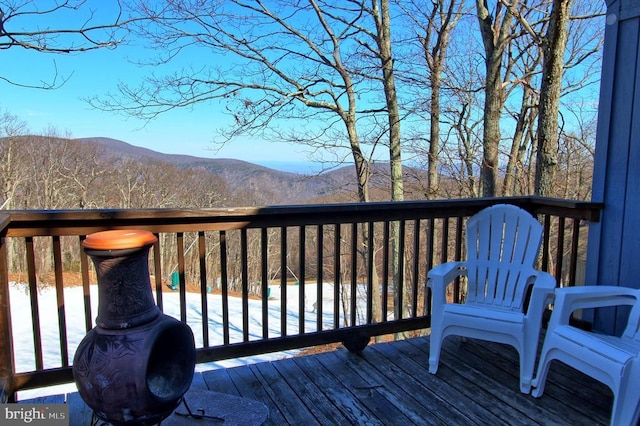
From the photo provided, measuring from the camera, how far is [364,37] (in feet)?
30.3

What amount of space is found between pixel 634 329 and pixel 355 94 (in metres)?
7.98

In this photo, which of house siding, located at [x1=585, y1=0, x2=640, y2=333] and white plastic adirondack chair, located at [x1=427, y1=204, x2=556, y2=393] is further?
house siding, located at [x1=585, y1=0, x2=640, y2=333]

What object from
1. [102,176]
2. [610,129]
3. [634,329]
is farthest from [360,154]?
[102,176]

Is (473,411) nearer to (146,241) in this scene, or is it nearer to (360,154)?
(146,241)

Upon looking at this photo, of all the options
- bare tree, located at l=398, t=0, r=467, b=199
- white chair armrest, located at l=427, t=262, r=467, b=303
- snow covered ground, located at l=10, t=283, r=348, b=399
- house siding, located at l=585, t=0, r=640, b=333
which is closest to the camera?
white chair armrest, located at l=427, t=262, r=467, b=303

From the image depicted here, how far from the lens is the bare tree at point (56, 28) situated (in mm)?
2951

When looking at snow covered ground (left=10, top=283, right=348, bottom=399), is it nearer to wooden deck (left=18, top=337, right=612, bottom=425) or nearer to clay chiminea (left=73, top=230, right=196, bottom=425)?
wooden deck (left=18, top=337, right=612, bottom=425)

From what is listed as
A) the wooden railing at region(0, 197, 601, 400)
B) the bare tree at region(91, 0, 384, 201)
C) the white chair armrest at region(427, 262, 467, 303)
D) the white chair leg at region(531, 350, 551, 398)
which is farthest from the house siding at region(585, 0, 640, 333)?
the bare tree at region(91, 0, 384, 201)

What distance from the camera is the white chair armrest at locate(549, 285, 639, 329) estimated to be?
81.9 inches

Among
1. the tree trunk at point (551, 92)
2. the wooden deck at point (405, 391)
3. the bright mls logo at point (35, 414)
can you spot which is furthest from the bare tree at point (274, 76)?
the bright mls logo at point (35, 414)

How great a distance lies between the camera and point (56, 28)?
3.02 metres

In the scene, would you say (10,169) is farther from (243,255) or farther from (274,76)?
(243,255)

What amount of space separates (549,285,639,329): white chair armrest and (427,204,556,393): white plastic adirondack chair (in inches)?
A: 4.1

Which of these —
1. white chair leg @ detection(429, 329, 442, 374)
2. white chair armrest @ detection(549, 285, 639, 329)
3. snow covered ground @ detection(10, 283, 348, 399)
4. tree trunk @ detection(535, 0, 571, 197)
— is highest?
tree trunk @ detection(535, 0, 571, 197)
